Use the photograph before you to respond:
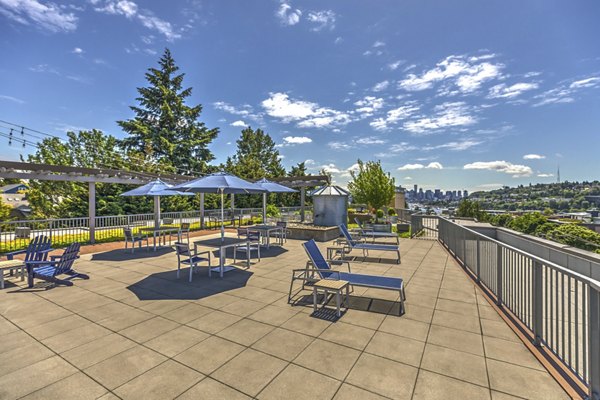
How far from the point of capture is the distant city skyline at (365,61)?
1115 cm

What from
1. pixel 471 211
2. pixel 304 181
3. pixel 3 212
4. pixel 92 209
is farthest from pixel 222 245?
pixel 471 211

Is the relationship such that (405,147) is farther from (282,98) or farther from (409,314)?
(409,314)

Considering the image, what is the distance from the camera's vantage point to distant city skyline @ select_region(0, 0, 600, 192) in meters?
11.1

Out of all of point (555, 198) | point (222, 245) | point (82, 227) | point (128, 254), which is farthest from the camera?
point (555, 198)

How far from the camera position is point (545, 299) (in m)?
3.16

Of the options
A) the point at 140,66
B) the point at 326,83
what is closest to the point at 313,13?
the point at 326,83

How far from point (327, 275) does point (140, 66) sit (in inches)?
1404

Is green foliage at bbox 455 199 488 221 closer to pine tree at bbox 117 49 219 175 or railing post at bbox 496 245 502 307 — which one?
railing post at bbox 496 245 502 307

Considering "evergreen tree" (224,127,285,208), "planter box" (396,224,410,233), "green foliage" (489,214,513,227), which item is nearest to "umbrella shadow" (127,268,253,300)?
"planter box" (396,224,410,233)

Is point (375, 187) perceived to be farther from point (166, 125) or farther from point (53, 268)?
point (166, 125)

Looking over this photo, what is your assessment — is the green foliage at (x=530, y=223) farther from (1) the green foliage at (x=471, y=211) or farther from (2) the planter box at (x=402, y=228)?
(1) the green foliage at (x=471, y=211)

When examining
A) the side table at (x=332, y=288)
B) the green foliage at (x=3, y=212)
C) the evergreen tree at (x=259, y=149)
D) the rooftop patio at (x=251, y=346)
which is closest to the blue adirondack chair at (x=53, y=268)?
the rooftop patio at (x=251, y=346)

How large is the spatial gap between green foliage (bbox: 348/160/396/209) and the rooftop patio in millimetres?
14356

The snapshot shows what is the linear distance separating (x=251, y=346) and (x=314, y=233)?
9.34m
